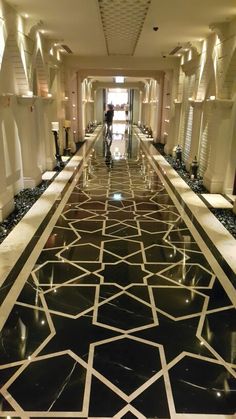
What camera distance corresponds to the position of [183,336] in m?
2.82

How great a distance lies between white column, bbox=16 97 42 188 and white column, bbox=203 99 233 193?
11.8 feet

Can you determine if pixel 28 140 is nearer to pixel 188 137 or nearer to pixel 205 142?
pixel 205 142

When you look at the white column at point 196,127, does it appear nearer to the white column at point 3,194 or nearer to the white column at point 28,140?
the white column at point 28,140

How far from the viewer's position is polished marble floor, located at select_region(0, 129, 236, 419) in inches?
87.4

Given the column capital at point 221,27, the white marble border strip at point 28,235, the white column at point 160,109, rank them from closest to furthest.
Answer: the white marble border strip at point 28,235, the column capital at point 221,27, the white column at point 160,109

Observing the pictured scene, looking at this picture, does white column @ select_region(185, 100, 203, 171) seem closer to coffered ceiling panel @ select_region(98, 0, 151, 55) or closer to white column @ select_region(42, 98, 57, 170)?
coffered ceiling panel @ select_region(98, 0, 151, 55)

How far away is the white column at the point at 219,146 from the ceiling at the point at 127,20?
1517mm

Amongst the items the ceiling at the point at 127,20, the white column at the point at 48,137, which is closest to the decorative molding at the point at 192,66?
the ceiling at the point at 127,20

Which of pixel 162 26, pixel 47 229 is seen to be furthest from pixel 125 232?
pixel 162 26

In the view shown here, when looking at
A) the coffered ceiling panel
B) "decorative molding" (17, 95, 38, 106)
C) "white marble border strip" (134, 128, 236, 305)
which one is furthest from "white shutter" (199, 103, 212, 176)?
"decorative molding" (17, 95, 38, 106)

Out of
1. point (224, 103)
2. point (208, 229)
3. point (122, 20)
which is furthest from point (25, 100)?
point (208, 229)

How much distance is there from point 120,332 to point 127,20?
5731mm

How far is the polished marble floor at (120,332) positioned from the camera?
2.22 meters

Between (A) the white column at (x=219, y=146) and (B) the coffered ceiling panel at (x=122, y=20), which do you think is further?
(A) the white column at (x=219, y=146)
